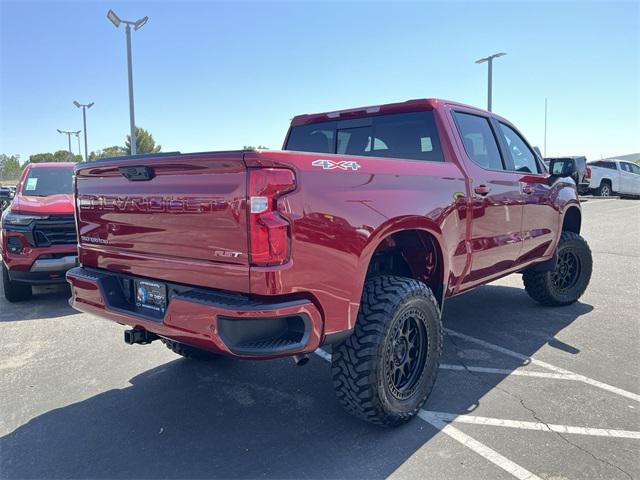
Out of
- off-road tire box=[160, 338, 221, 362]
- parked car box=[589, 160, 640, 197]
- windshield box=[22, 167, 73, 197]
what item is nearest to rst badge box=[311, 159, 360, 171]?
off-road tire box=[160, 338, 221, 362]

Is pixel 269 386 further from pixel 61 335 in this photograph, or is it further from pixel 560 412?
pixel 61 335

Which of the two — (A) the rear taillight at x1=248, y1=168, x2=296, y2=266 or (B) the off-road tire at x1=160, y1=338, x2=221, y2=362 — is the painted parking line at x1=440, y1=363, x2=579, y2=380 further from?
(A) the rear taillight at x1=248, y1=168, x2=296, y2=266

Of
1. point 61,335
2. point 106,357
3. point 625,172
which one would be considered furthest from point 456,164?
point 625,172

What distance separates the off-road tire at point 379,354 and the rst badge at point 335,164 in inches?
29.1

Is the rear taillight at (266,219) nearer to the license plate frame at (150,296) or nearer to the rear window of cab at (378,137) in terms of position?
the license plate frame at (150,296)

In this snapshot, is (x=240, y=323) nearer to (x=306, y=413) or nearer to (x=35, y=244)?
(x=306, y=413)

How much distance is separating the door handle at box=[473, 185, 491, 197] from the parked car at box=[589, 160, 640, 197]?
20282 mm

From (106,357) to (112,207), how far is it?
6.07 feet

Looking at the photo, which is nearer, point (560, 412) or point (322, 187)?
point (322, 187)

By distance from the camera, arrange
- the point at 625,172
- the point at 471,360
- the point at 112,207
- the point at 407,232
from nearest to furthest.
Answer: the point at 112,207
the point at 407,232
the point at 471,360
the point at 625,172

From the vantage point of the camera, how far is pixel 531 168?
189 inches

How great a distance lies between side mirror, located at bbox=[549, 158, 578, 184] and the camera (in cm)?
498

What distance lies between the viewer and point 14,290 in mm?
6066

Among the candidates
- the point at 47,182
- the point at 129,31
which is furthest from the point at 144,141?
the point at 47,182
